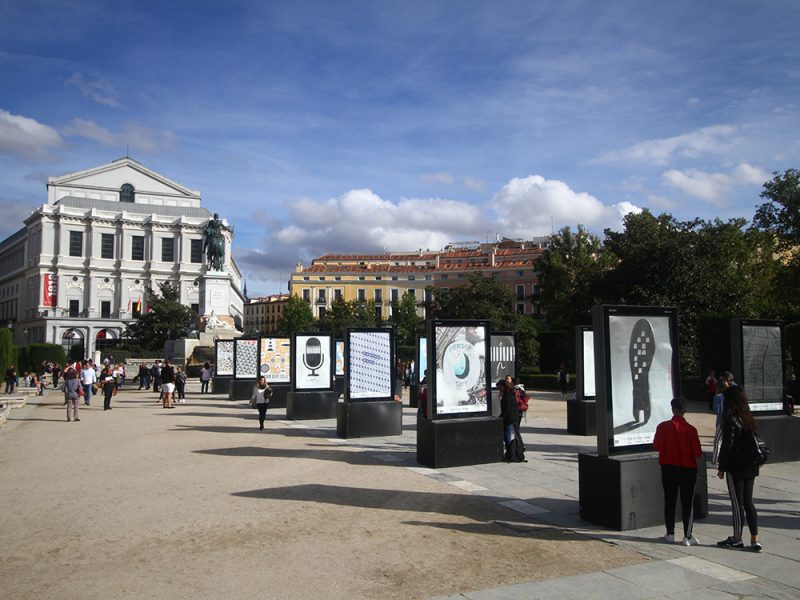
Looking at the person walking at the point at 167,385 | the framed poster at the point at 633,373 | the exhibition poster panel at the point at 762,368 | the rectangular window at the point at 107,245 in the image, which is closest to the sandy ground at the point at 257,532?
the framed poster at the point at 633,373

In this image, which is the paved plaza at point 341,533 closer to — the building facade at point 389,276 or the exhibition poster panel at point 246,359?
the exhibition poster panel at point 246,359

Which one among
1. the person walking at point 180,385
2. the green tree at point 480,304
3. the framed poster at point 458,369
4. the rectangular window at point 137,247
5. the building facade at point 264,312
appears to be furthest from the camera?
the building facade at point 264,312

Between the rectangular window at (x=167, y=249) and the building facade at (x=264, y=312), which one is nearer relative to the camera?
the rectangular window at (x=167, y=249)

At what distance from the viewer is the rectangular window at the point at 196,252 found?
9088 cm

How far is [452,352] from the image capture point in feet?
38.6

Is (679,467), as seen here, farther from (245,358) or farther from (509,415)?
(245,358)

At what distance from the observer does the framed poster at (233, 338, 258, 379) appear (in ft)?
88.7

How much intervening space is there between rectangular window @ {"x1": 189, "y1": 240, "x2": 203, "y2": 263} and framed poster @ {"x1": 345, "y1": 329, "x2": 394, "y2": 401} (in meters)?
80.8

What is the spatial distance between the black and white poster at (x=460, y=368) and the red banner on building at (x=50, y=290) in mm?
83698

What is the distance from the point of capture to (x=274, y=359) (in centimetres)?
2405

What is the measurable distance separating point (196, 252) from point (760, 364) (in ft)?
288

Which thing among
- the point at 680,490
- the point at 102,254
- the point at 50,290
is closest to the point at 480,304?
the point at 680,490

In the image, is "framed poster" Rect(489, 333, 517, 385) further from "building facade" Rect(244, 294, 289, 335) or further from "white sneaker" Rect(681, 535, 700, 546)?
"building facade" Rect(244, 294, 289, 335)

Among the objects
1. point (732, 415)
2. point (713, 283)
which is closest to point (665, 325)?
point (732, 415)
